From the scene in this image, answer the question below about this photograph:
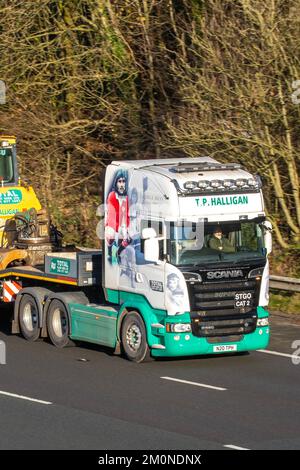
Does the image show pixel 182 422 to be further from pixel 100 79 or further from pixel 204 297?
pixel 100 79

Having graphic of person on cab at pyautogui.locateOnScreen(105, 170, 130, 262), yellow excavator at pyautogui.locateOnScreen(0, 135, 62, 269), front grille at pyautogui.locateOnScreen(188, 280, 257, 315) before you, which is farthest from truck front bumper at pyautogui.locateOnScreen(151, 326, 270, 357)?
yellow excavator at pyautogui.locateOnScreen(0, 135, 62, 269)

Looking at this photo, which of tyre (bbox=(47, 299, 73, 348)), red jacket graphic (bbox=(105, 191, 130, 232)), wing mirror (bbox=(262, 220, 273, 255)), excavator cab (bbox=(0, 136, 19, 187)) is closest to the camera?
wing mirror (bbox=(262, 220, 273, 255))

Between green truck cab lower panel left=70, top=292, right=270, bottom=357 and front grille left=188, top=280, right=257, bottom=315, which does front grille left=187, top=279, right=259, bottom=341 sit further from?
green truck cab lower panel left=70, top=292, right=270, bottom=357

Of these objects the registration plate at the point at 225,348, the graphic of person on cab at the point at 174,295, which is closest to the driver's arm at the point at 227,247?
the graphic of person on cab at the point at 174,295

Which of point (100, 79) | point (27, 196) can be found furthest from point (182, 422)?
point (100, 79)

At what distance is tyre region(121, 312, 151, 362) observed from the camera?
1619 centimetres

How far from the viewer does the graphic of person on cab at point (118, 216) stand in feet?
54.0

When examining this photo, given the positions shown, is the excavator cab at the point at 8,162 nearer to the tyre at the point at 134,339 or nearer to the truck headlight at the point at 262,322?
the tyre at the point at 134,339

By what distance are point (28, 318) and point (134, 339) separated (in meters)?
2.68

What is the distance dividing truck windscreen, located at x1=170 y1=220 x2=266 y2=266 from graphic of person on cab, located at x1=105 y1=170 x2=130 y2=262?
3.07 feet

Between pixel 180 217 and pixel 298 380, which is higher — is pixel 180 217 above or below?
above

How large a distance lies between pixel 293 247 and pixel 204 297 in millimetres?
7272

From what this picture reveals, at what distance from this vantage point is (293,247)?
2288cm

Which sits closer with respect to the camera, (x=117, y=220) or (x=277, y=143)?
(x=117, y=220)
